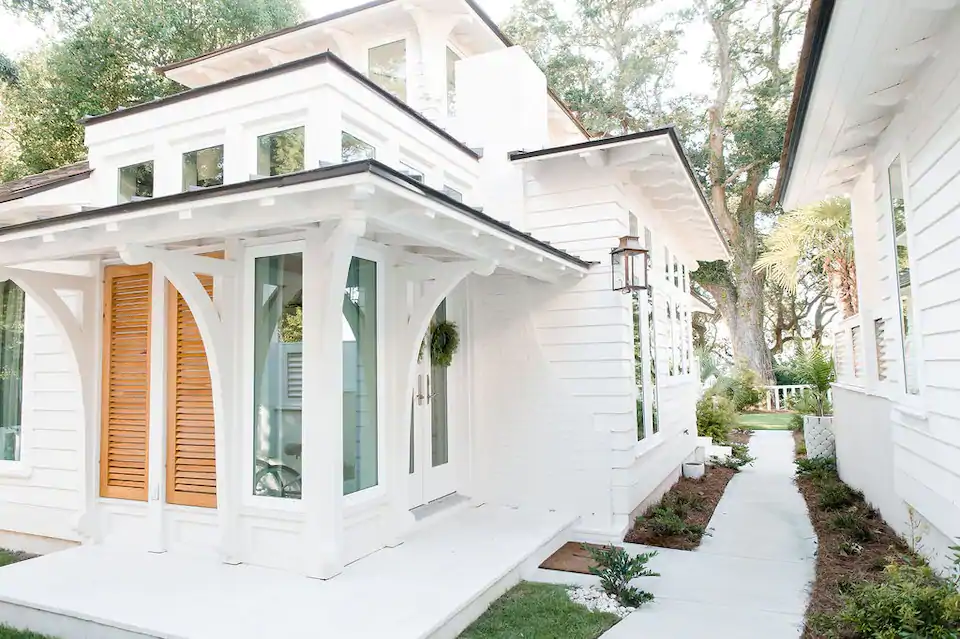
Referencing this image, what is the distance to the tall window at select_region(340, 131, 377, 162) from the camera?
4871mm

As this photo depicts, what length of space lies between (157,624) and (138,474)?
1.92m

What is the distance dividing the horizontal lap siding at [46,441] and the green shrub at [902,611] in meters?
5.81

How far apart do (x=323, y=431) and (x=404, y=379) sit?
95 cm

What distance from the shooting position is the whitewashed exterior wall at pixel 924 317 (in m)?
3.60

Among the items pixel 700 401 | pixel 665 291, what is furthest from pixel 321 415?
pixel 700 401

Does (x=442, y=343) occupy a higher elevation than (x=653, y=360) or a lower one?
higher

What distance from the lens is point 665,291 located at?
8578mm

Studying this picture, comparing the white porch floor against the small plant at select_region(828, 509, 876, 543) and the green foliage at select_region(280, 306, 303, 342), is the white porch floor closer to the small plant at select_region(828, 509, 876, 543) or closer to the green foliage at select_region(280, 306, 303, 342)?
the green foliage at select_region(280, 306, 303, 342)

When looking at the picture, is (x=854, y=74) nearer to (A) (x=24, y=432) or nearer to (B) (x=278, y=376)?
(B) (x=278, y=376)

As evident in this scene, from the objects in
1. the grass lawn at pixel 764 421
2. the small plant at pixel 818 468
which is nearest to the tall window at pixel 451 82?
the small plant at pixel 818 468

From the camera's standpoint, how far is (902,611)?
3096mm

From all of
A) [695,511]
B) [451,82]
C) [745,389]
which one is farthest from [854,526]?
[745,389]

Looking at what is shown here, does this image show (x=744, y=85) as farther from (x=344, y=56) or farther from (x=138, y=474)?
(x=138, y=474)

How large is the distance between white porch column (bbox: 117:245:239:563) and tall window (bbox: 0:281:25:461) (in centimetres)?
287
